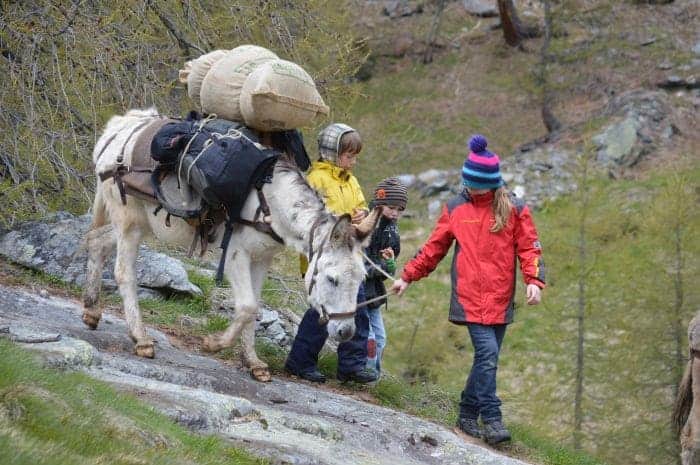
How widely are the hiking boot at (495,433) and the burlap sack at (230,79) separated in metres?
2.96

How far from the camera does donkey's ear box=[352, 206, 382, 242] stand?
244 inches

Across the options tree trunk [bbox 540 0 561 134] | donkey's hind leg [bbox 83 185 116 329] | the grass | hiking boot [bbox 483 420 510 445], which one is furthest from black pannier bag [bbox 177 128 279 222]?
tree trunk [bbox 540 0 561 134]

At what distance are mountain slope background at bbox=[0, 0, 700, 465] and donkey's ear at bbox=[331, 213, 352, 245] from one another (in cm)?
372

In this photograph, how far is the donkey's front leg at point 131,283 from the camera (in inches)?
280

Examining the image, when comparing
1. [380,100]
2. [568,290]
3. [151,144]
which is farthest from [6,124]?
[380,100]

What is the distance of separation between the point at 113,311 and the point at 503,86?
2571cm

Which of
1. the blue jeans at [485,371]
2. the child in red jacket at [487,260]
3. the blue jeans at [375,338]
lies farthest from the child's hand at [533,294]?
the blue jeans at [375,338]

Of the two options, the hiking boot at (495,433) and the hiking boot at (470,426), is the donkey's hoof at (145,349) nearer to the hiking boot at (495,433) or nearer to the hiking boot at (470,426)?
the hiking boot at (470,426)

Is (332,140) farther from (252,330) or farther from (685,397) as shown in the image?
(685,397)

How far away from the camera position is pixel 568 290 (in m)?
19.0

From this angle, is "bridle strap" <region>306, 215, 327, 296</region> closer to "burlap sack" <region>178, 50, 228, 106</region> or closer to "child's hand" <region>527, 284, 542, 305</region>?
"child's hand" <region>527, 284, 542, 305</region>

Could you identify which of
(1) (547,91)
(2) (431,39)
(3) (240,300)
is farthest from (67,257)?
(2) (431,39)

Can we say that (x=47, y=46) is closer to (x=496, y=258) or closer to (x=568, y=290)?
(x=496, y=258)

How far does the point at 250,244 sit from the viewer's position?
22.4ft
